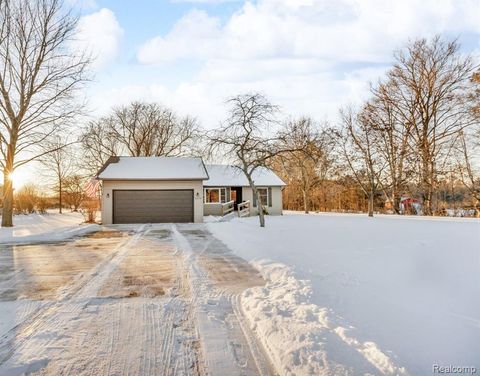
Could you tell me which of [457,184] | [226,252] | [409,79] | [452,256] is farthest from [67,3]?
[457,184]

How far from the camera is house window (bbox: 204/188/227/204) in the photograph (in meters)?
23.2

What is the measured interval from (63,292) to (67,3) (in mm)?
16120

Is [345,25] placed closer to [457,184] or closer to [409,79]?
[409,79]

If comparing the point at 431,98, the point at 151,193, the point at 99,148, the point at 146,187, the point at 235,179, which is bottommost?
the point at 151,193

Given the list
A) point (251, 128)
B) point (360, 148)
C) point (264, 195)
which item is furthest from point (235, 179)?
point (251, 128)

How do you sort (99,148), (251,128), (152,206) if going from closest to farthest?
(251,128), (152,206), (99,148)

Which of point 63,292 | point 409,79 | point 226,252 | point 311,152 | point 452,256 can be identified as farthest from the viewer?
point 409,79

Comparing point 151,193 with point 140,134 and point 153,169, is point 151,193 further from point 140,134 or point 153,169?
point 140,134

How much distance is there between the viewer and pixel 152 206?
17.5 m

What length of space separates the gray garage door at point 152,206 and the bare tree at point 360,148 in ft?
37.0

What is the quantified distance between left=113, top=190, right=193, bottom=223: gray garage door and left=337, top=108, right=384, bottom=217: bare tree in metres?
11.3

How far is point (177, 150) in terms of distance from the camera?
3362cm

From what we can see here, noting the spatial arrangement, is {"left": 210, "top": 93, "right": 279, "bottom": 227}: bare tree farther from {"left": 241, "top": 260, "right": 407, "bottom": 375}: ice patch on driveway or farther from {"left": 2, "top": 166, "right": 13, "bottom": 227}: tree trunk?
{"left": 2, "top": 166, "right": 13, "bottom": 227}: tree trunk

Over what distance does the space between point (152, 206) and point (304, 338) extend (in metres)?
15.6
